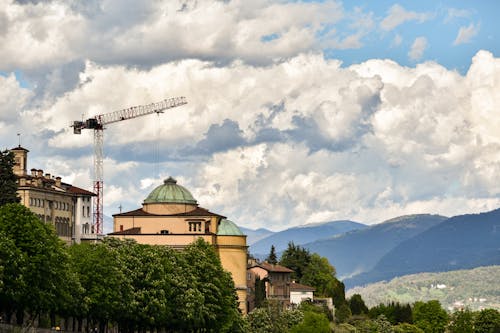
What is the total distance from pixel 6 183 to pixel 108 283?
2367 centimetres

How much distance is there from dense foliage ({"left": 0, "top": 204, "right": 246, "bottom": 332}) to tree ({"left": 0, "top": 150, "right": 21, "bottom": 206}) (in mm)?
12295

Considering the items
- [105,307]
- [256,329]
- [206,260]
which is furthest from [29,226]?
[256,329]

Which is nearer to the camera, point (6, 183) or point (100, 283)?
point (100, 283)

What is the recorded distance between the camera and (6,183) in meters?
138

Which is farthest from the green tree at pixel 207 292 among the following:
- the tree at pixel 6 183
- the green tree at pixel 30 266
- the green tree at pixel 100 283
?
the green tree at pixel 30 266

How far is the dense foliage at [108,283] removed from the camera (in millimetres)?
103750

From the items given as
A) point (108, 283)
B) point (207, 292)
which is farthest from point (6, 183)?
point (207, 292)

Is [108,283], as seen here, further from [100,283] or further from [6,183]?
[6,183]

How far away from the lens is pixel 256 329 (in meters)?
192

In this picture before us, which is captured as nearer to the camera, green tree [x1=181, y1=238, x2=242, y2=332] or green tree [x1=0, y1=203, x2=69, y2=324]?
green tree [x1=0, y1=203, x2=69, y2=324]

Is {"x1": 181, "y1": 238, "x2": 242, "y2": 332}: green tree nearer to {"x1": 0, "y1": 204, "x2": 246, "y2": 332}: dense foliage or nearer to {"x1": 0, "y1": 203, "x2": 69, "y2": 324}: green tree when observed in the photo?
{"x1": 0, "y1": 204, "x2": 246, "y2": 332}: dense foliage

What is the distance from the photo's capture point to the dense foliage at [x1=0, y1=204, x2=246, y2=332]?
104 m

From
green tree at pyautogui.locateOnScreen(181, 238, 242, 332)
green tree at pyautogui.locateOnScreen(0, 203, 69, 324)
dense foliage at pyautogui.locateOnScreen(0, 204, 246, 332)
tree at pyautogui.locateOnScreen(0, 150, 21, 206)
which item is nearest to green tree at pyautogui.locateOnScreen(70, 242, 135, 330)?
dense foliage at pyautogui.locateOnScreen(0, 204, 246, 332)

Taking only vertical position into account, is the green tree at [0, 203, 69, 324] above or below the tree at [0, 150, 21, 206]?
below
